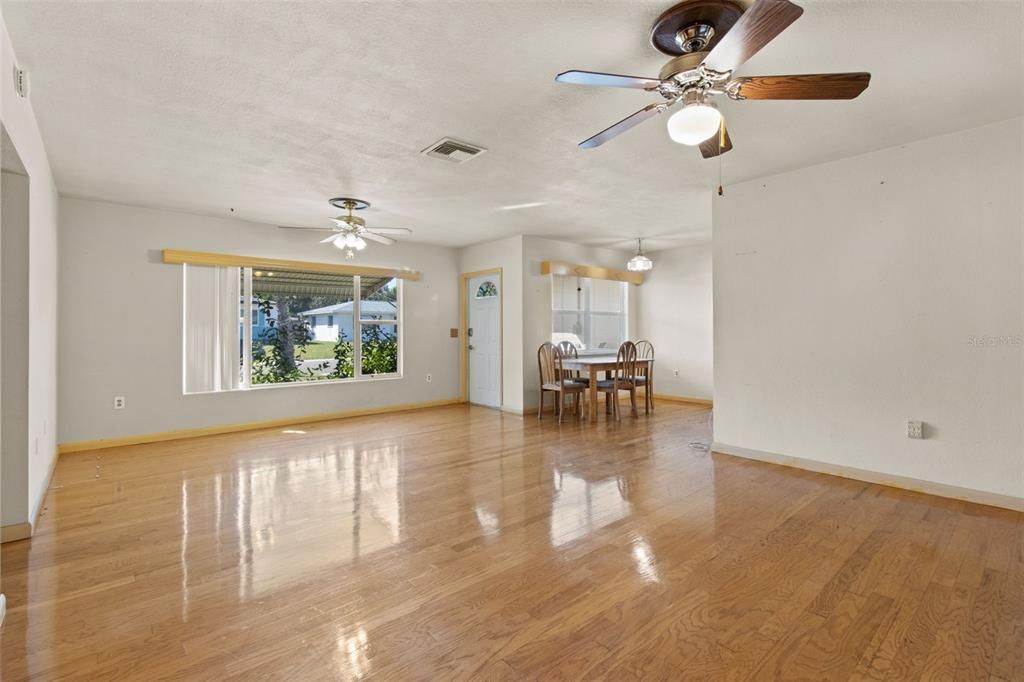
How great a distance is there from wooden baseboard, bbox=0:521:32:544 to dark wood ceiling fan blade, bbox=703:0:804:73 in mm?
A: 4072

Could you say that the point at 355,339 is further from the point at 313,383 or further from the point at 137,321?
the point at 137,321

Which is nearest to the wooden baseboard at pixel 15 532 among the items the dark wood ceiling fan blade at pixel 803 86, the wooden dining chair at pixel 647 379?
the dark wood ceiling fan blade at pixel 803 86

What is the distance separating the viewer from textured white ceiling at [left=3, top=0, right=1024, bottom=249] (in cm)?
208

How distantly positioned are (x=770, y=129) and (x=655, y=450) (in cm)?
276

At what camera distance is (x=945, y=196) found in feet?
10.9

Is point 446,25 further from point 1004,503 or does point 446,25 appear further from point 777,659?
point 1004,503

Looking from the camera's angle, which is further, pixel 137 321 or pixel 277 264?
pixel 277 264

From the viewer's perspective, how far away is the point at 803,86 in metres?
2.09

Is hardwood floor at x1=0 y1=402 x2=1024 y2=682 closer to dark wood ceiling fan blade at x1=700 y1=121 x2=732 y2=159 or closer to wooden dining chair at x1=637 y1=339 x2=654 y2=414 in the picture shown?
dark wood ceiling fan blade at x1=700 y1=121 x2=732 y2=159

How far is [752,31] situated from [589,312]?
6.35 metres

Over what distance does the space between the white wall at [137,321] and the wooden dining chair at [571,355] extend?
3.25m

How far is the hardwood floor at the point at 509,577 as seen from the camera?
5.50 ft

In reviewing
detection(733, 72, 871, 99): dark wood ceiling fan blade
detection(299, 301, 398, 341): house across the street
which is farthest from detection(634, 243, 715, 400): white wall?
detection(733, 72, 871, 99): dark wood ceiling fan blade

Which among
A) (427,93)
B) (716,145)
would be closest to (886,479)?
(716,145)
